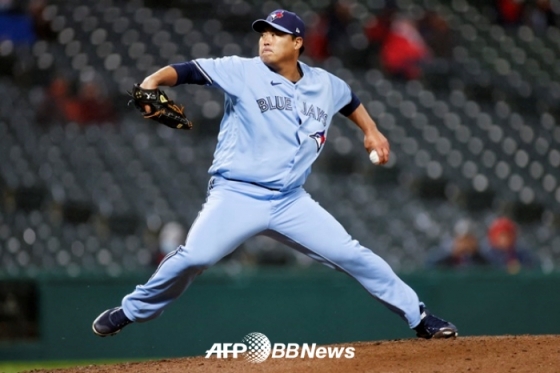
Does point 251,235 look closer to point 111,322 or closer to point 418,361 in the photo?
point 111,322

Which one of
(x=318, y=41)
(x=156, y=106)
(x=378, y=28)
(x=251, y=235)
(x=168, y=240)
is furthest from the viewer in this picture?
(x=378, y=28)

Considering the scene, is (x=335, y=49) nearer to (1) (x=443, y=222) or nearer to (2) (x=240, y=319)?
(1) (x=443, y=222)

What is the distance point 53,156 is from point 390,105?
3.85 meters

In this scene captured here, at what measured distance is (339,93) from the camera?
541 centimetres

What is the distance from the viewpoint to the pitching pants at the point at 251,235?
16.1ft

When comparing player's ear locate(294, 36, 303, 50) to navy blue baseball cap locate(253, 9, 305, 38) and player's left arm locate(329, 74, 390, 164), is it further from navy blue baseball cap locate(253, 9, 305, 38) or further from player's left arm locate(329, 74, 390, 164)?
player's left arm locate(329, 74, 390, 164)

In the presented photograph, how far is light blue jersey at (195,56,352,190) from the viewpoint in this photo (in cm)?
500

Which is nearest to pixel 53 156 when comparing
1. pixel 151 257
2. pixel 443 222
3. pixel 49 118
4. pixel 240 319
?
pixel 49 118

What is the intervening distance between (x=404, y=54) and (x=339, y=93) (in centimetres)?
644

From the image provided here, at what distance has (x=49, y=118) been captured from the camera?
10820 millimetres

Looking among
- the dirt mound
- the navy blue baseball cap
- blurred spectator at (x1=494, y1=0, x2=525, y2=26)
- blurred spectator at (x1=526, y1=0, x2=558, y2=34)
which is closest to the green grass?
the dirt mound

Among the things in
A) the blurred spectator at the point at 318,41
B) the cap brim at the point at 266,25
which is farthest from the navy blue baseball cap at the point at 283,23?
the blurred spectator at the point at 318,41

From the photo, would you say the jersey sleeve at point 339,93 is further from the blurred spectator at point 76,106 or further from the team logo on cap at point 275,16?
the blurred spectator at point 76,106

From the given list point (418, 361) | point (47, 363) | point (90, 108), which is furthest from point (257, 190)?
point (90, 108)
